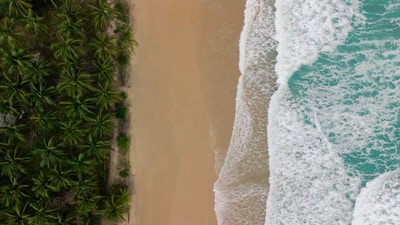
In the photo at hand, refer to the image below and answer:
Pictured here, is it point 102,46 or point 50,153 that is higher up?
point 102,46

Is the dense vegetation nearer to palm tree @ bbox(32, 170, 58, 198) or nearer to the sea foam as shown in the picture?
palm tree @ bbox(32, 170, 58, 198)

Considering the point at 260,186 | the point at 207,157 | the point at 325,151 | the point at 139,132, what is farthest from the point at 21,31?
the point at 325,151

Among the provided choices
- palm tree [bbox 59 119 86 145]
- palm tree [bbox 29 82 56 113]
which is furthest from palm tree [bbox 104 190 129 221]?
palm tree [bbox 29 82 56 113]

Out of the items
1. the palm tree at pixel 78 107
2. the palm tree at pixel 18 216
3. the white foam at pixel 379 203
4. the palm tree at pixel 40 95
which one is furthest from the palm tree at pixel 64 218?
the white foam at pixel 379 203

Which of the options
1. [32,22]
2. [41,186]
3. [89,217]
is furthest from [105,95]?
[89,217]

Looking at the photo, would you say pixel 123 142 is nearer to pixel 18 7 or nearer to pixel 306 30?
pixel 18 7

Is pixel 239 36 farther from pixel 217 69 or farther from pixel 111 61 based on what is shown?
pixel 111 61
